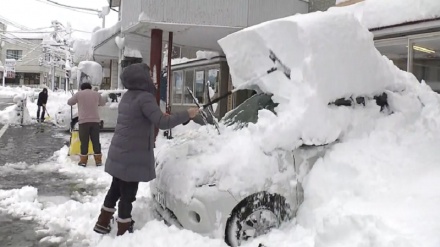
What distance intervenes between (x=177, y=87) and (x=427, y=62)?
39.8 ft

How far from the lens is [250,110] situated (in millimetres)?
4684

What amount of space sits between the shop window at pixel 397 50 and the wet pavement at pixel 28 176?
20.7 ft

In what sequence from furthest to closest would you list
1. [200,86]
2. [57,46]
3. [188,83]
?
1. [57,46]
2. [188,83]
3. [200,86]

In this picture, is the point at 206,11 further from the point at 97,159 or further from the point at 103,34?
the point at 103,34

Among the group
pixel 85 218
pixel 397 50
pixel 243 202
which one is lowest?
pixel 85 218

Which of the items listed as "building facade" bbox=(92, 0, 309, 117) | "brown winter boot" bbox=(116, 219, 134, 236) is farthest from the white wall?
"brown winter boot" bbox=(116, 219, 134, 236)

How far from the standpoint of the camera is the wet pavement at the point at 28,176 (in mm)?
4570

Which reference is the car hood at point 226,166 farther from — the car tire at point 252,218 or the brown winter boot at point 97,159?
the brown winter boot at point 97,159

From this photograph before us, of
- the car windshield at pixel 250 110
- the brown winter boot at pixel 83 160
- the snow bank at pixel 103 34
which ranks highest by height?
the snow bank at pixel 103 34

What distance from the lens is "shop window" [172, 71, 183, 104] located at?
18609mm

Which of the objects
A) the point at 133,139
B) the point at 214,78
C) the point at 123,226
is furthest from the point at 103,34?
the point at 123,226

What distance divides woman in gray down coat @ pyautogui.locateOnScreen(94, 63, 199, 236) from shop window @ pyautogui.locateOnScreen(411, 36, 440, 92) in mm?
5886

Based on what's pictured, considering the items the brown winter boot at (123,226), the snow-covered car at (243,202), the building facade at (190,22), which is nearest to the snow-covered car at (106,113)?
the building facade at (190,22)

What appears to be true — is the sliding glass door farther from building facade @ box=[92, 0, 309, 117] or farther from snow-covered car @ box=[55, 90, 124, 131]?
snow-covered car @ box=[55, 90, 124, 131]
